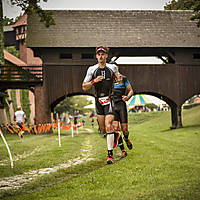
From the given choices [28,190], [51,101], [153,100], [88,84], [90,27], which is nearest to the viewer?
[28,190]

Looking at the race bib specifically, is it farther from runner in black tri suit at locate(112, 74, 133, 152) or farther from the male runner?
the male runner

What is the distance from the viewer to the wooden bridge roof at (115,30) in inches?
1099

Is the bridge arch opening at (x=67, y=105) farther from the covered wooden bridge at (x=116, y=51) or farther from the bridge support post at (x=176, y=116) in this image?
the bridge support post at (x=176, y=116)

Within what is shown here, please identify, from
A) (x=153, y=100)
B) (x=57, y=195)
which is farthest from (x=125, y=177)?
(x=153, y=100)

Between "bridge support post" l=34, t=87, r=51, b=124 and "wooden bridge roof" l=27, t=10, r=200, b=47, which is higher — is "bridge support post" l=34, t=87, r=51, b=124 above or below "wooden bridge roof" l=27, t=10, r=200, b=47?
below

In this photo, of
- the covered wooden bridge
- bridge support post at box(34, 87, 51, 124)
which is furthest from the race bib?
bridge support post at box(34, 87, 51, 124)

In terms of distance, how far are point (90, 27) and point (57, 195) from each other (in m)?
25.6

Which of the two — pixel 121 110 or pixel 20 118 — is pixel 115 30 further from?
pixel 121 110

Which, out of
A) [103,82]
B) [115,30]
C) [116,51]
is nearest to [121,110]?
[103,82]

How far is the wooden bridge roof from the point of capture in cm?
2792

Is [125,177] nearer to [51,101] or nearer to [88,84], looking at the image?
[88,84]

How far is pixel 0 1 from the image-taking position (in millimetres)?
7605

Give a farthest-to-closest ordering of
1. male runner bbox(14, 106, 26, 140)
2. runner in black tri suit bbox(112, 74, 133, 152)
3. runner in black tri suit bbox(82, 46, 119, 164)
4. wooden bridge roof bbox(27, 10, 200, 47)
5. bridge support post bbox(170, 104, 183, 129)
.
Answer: bridge support post bbox(170, 104, 183, 129)
wooden bridge roof bbox(27, 10, 200, 47)
male runner bbox(14, 106, 26, 140)
runner in black tri suit bbox(112, 74, 133, 152)
runner in black tri suit bbox(82, 46, 119, 164)

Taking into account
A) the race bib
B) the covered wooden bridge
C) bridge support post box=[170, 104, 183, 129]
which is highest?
the covered wooden bridge
